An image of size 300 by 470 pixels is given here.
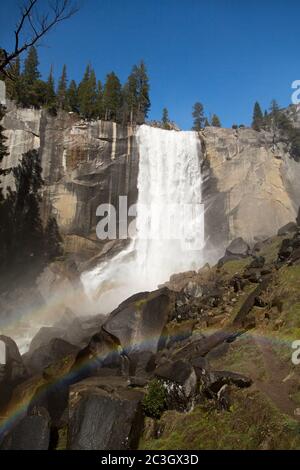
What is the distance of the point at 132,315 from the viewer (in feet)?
53.4

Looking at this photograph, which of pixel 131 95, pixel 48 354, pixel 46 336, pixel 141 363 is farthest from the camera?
pixel 131 95

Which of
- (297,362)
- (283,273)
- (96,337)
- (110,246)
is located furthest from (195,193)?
(297,362)

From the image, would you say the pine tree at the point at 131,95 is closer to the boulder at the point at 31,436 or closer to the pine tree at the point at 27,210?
the pine tree at the point at 27,210

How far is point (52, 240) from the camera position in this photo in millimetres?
35156

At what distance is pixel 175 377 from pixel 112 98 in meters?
45.5

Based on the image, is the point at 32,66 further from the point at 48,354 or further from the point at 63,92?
the point at 48,354

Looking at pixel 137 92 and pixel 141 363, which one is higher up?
pixel 137 92

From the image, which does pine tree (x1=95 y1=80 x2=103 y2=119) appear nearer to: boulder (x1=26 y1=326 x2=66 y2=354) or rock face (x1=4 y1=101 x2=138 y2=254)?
rock face (x1=4 y1=101 x2=138 y2=254)

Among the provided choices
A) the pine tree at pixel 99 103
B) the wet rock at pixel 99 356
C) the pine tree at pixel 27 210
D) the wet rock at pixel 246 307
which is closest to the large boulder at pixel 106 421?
the wet rock at pixel 99 356

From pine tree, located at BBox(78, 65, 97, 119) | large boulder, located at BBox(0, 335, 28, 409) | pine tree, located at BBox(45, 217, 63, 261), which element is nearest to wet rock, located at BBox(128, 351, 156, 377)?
large boulder, located at BBox(0, 335, 28, 409)

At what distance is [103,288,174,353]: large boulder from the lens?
1537 cm

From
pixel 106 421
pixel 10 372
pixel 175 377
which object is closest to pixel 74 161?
pixel 10 372

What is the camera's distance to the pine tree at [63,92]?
44.2 meters
